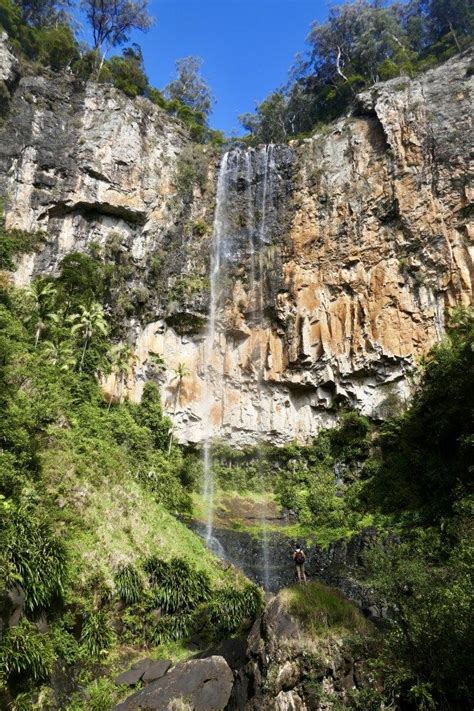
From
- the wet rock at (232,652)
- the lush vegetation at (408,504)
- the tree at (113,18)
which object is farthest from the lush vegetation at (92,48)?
the wet rock at (232,652)

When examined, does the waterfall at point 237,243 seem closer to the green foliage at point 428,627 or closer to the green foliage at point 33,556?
the green foliage at point 33,556

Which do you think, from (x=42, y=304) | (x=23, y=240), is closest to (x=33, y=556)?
(x=42, y=304)

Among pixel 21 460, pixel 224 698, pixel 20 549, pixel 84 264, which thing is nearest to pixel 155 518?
pixel 21 460

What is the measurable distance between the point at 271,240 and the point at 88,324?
11.6m

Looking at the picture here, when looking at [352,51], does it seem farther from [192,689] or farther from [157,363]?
[192,689]

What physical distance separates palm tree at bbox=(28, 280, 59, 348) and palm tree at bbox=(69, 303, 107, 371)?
3.36ft

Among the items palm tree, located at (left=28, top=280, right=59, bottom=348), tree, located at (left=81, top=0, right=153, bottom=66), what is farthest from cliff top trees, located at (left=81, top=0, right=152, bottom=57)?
palm tree, located at (left=28, top=280, right=59, bottom=348)

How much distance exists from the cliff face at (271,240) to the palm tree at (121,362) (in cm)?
59

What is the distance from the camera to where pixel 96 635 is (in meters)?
10.5

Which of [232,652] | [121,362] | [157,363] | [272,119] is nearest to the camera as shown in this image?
[232,652]

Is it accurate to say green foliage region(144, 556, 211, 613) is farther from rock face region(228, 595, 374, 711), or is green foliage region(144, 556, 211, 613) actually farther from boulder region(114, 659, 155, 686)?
rock face region(228, 595, 374, 711)

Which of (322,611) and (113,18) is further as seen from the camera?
(113,18)

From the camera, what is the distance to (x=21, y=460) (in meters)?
11.8

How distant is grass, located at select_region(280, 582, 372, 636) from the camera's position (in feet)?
25.4
